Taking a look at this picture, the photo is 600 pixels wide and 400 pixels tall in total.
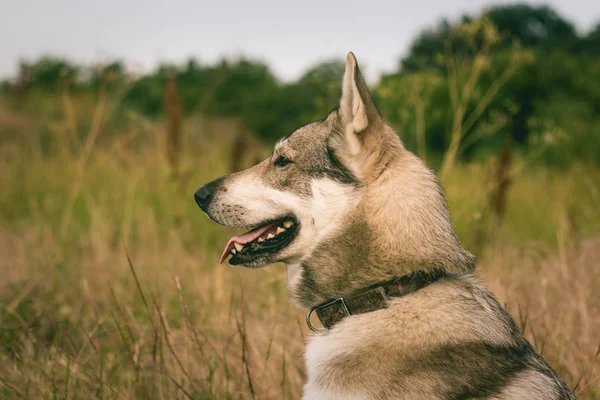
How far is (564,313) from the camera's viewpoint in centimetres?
362

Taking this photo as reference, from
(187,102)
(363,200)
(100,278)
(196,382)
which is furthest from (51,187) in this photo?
(187,102)

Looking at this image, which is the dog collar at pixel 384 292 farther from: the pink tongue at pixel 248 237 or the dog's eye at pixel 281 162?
the dog's eye at pixel 281 162

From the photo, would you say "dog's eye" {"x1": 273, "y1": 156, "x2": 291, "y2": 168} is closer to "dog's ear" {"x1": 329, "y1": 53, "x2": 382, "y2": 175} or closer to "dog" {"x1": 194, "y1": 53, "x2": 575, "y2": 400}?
"dog" {"x1": 194, "y1": 53, "x2": 575, "y2": 400}

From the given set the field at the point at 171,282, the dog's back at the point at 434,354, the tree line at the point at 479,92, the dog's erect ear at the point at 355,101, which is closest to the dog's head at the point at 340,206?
the dog's erect ear at the point at 355,101

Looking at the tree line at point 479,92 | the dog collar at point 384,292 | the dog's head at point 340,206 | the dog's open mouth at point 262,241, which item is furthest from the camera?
the tree line at point 479,92

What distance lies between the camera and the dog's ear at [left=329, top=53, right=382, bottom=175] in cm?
242

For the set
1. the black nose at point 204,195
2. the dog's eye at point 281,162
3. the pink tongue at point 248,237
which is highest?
the dog's eye at point 281,162

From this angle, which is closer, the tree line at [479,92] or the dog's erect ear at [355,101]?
the dog's erect ear at [355,101]

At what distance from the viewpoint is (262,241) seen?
272cm

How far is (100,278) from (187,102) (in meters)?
11.4

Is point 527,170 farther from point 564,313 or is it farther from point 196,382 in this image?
point 196,382

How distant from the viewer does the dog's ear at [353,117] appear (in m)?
2.42

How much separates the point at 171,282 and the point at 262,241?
2.37m

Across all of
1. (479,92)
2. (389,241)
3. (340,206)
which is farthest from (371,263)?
(479,92)
